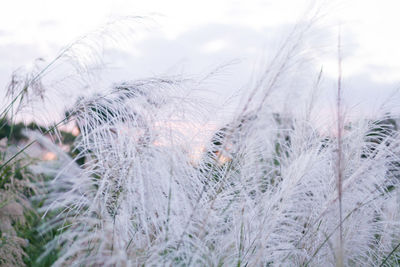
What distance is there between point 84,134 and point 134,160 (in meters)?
0.32

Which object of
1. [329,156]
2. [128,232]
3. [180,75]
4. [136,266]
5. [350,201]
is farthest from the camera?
[329,156]

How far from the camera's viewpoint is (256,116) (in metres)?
1.52

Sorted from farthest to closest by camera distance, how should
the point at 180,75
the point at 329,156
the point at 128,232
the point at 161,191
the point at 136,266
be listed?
the point at 329,156, the point at 180,75, the point at 128,232, the point at 161,191, the point at 136,266

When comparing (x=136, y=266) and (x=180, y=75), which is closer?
(x=136, y=266)

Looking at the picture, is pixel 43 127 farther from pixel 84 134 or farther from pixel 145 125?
pixel 145 125

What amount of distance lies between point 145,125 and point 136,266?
546 millimetres

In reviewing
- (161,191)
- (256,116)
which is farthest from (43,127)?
(256,116)

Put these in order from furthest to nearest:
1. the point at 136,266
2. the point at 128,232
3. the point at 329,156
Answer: the point at 329,156, the point at 128,232, the point at 136,266

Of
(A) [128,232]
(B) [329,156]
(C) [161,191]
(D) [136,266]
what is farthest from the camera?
(B) [329,156]

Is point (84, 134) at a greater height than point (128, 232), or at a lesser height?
greater

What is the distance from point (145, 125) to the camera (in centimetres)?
168

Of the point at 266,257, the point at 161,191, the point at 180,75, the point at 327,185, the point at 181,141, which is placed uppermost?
the point at 180,75

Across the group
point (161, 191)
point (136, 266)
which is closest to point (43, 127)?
point (161, 191)

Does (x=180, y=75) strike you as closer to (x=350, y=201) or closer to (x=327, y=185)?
(x=327, y=185)
